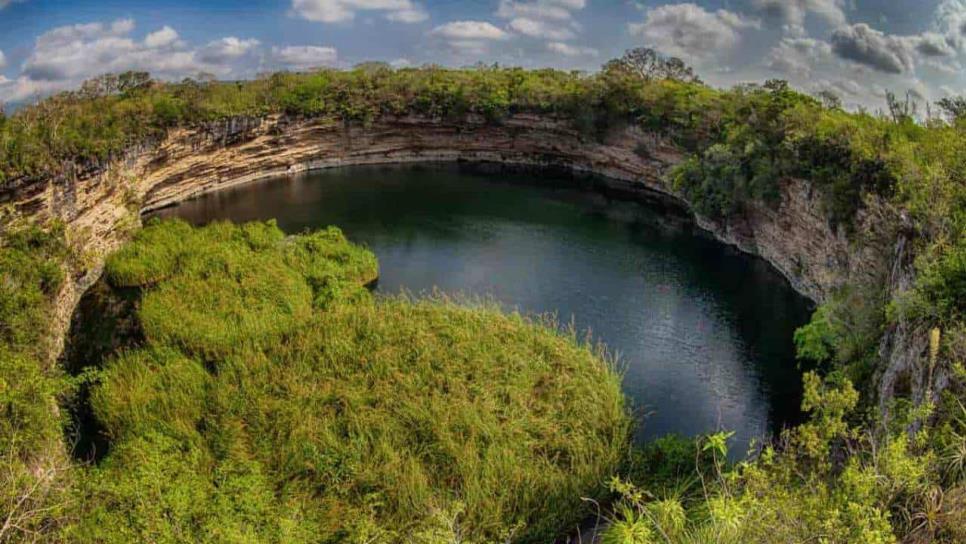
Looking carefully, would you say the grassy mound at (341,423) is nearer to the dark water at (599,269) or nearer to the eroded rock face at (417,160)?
the dark water at (599,269)

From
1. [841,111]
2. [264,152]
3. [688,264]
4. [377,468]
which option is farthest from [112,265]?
[841,111]

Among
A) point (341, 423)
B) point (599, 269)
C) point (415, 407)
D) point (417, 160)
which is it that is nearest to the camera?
point (341, 423)

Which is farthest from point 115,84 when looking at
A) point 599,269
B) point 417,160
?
Result: point 599,269

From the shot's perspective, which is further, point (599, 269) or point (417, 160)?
point (417, 160)

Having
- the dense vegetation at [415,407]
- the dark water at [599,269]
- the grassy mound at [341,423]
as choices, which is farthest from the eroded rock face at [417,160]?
the grassy mound at [341,423]

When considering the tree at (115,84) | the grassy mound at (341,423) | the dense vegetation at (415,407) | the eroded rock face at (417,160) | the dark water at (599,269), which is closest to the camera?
the dense vegetation at (415,407)

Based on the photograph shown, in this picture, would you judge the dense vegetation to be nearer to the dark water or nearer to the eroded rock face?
the eroded rock face

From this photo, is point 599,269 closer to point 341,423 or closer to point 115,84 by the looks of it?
point 341,423
